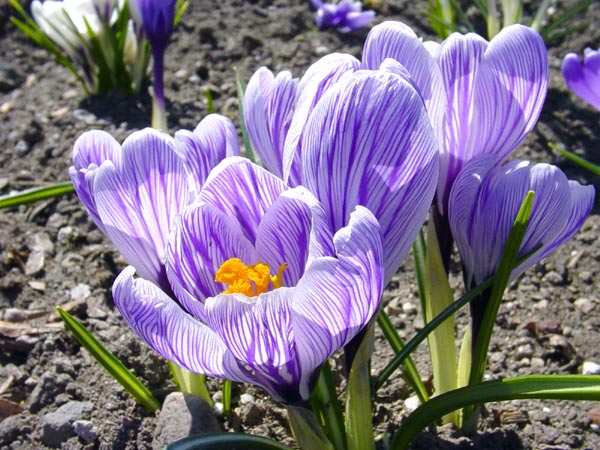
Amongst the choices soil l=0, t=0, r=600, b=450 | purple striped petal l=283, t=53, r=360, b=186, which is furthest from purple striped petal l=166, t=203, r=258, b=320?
soil l=0, t=0, r=600, b=450

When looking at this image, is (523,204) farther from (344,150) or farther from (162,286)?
(162,286)

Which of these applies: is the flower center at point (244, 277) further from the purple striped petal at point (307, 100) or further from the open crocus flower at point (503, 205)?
the open crocus flower at point (503, 205)

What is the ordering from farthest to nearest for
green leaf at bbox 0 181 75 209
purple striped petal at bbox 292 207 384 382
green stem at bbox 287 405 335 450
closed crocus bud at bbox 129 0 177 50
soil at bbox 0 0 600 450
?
closed crocus bud at bbox 129 0 177 50 < green leaf at bbox 0 181 75 209 < soil at bbox 0 0 600 450 < green stem at bbox 287 405 335 450 < purple striped petal at bbox 292 207 384 382

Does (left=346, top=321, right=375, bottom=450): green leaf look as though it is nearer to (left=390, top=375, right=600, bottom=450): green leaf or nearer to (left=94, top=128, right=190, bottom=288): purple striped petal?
(left=390, top=375, right=600, bottom=450): green leaf

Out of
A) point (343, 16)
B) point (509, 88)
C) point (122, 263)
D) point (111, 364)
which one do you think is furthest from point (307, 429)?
point (343, 16)

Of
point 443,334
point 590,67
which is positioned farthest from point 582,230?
point 443,334

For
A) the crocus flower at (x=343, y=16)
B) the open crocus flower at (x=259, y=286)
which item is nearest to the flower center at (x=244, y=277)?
the open crocus flower at (x=259, y=286)

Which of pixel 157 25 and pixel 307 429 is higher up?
pixel 157 25

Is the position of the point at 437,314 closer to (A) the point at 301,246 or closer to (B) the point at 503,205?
(B) the point at 503,205
